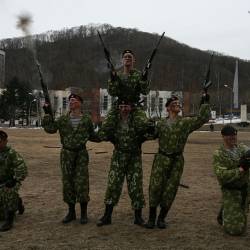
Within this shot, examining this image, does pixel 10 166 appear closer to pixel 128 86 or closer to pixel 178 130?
pixel 128 86

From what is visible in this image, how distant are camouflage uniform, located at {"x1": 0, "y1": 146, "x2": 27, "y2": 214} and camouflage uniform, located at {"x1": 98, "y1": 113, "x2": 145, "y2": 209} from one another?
1.29 m

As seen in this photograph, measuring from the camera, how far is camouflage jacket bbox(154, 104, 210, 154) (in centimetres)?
694

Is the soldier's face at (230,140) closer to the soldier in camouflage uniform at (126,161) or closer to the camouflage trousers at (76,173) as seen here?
the soldier in camouflage uniform at (126,161)

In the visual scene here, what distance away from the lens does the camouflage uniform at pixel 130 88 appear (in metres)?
7.14

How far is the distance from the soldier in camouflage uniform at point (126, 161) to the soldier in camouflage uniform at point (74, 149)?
0.96 ft

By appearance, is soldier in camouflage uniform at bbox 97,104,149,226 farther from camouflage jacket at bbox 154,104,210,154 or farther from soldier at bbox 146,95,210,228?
camouflage jacket at bbox 154,104,210,154

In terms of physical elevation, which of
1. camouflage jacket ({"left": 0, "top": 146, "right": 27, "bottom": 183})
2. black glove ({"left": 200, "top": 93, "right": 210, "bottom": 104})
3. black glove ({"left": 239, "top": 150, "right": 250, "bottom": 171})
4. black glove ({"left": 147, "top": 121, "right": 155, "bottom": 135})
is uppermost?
black glove ({"left": 200, "top": 93, "right": 210, "bottom": 104})

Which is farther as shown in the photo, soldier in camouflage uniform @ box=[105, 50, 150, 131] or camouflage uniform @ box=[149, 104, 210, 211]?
soldier in camouflage uniform @ box=[105, 50, 150, 131]

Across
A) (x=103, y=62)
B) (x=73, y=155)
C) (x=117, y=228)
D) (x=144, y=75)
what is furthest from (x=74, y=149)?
(x=103, y=62)

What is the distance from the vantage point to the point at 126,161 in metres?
7.18

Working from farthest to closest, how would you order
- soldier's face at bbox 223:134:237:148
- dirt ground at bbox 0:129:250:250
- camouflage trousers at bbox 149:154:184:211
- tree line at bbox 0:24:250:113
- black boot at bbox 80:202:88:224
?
tree line at bbox 0:24:250:113 → black boot at bbox 80:202:88:224 → camouflage trousers at bbox 149:154:184:211 → soldier's face at bbox 223:134:237:148 → dirt ground at bbox 0:129:250:250

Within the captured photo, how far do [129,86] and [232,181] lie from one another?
6.39ft

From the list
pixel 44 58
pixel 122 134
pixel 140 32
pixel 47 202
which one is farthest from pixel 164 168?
pixel 140 32

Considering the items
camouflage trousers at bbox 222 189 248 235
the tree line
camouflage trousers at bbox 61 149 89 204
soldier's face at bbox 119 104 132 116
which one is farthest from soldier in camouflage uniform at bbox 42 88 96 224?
the tree line
